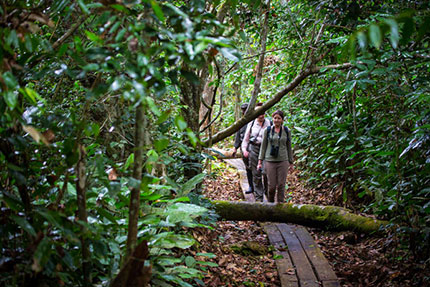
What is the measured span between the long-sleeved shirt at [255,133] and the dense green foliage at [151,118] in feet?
4.15

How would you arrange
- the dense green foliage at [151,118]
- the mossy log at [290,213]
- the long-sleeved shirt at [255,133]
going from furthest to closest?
1. the long-sleeved shirt at [255,133]
2. the mossy log at [290,213]
3. the dense green foliage at [151,118]

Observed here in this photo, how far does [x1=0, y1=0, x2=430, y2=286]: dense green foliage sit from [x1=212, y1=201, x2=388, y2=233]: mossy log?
781mm

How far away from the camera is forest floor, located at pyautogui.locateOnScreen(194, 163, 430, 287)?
4.18 meters

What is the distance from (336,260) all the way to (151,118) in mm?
3439

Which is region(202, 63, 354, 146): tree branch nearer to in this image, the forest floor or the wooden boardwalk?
the forest floor

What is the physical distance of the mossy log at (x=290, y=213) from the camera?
618cm

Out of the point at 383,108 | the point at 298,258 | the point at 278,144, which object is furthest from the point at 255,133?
the point at 298,258

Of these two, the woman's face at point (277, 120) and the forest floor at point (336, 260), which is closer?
the forest floor at point (336, 260)

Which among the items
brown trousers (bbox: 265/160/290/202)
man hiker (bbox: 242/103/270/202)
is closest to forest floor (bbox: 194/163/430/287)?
brown trousers (bbox: 265/160/290/202)

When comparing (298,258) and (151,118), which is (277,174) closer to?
(298,258)

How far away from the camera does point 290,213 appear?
21.5ft

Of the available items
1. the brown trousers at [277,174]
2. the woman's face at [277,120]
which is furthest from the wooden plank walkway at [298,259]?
the woman's face at [277,120]

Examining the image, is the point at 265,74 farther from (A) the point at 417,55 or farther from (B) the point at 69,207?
(B) the point at 69,207

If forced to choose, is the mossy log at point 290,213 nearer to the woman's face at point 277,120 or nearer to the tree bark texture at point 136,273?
the woman's face at point 277,120
